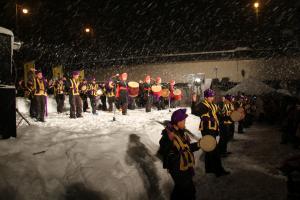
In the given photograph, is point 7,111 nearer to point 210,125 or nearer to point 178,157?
point 178,157

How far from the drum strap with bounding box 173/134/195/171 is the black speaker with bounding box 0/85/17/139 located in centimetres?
471

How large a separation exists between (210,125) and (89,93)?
10019 mm

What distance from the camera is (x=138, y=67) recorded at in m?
36.8

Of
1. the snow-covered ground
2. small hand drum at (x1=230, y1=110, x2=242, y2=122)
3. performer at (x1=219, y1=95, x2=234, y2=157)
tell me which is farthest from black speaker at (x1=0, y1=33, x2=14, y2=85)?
small hand drum at (x1=230, y1=110, x2=242, y2=122)

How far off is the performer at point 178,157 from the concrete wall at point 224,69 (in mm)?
29854

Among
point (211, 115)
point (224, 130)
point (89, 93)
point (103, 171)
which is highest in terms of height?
point (89, 93)

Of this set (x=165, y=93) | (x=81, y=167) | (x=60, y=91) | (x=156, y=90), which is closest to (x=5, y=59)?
(x=81, y=167)

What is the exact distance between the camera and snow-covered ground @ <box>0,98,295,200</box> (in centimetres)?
557

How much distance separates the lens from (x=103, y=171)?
250 inches

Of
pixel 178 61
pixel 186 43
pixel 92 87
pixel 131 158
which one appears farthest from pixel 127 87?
pixel 186 43

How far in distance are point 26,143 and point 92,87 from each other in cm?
888

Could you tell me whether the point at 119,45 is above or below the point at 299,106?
above

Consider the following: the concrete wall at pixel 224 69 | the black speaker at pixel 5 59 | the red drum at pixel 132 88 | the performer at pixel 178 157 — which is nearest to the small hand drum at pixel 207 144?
the performer at pixel 178 157

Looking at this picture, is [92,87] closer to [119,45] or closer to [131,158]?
[131,158]
